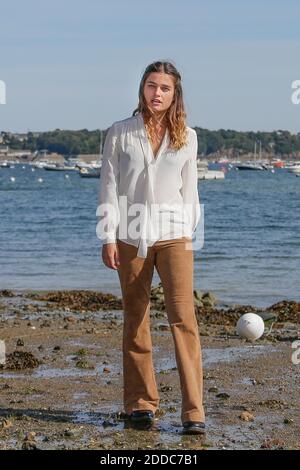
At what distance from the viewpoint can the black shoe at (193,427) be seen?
260 inches

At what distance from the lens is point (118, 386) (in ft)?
27.0

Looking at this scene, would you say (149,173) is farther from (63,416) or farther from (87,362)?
(87,362)

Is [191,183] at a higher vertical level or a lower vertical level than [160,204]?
higher

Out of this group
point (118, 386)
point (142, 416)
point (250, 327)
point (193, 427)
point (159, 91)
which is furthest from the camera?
point (250, 327)

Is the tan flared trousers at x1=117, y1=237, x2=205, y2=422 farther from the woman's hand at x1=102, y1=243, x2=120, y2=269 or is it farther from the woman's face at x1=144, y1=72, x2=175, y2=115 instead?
the woman's face at x1=144, y1=72, x2=175, y2=115

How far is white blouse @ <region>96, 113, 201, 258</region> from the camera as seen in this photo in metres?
6.69

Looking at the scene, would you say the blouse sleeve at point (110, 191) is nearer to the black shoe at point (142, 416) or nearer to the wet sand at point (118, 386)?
the black shoe at point (142, 416)

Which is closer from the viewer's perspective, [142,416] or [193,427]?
[193,427]

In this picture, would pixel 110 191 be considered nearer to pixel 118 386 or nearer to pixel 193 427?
pixel 193 427

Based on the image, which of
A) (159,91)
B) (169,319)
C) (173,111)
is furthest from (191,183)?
(169,319)

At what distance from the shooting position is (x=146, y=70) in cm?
680

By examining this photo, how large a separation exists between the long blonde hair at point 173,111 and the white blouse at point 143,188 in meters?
0.04

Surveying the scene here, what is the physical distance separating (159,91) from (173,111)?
0.15m

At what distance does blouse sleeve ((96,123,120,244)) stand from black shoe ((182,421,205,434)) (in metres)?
1.22
